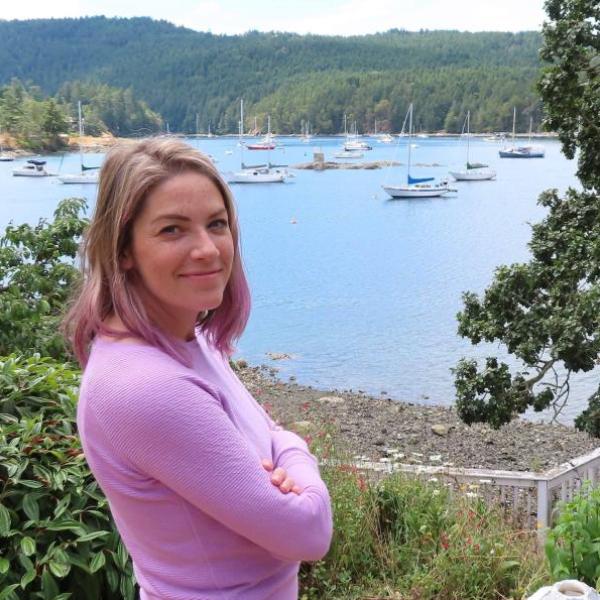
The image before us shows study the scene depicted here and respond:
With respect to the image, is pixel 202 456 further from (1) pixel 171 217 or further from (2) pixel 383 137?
(2) pixel 383 137

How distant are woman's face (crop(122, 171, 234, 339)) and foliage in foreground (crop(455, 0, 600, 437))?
18.2 ft

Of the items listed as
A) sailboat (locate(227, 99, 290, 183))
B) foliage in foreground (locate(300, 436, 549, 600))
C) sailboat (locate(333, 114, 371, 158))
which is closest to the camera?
foliage in foreground (locate(300, 436, 549, 600))

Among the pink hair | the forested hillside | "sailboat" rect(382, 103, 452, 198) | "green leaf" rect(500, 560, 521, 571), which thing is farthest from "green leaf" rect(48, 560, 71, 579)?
"sailboat" rect(382, 103, 452, 198)

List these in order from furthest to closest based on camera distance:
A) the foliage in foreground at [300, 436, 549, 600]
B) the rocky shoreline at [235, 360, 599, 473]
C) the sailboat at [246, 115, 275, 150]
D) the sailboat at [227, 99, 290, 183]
Result: 1. the sailboat at [246, 115, 275, 150]
2. the sailboat at [227, 99, 290, 183]
3. the rocky shoreline at [235, 360, 599, 473]
4. the foliage in foreground at [300, 436, 549, 600]

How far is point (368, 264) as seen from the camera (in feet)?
106

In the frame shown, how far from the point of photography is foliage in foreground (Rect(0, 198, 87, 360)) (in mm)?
3590

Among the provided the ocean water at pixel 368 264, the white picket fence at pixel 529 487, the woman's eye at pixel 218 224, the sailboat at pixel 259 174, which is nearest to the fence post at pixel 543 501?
the white picket fence at pixel 529 487

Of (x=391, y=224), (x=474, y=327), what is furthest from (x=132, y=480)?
(x=391, y=224)

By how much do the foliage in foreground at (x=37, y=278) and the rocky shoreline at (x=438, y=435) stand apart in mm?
6742

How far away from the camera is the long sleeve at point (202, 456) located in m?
0.93

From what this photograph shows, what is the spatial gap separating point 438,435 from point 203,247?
12348 mm

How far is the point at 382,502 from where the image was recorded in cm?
297

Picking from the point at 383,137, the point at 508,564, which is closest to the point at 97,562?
the point at 508,564

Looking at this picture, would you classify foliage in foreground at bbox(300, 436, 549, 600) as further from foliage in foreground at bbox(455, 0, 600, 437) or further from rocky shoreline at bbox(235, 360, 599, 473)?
rocky shoreline at bbox(235, 360, 599, 473)
